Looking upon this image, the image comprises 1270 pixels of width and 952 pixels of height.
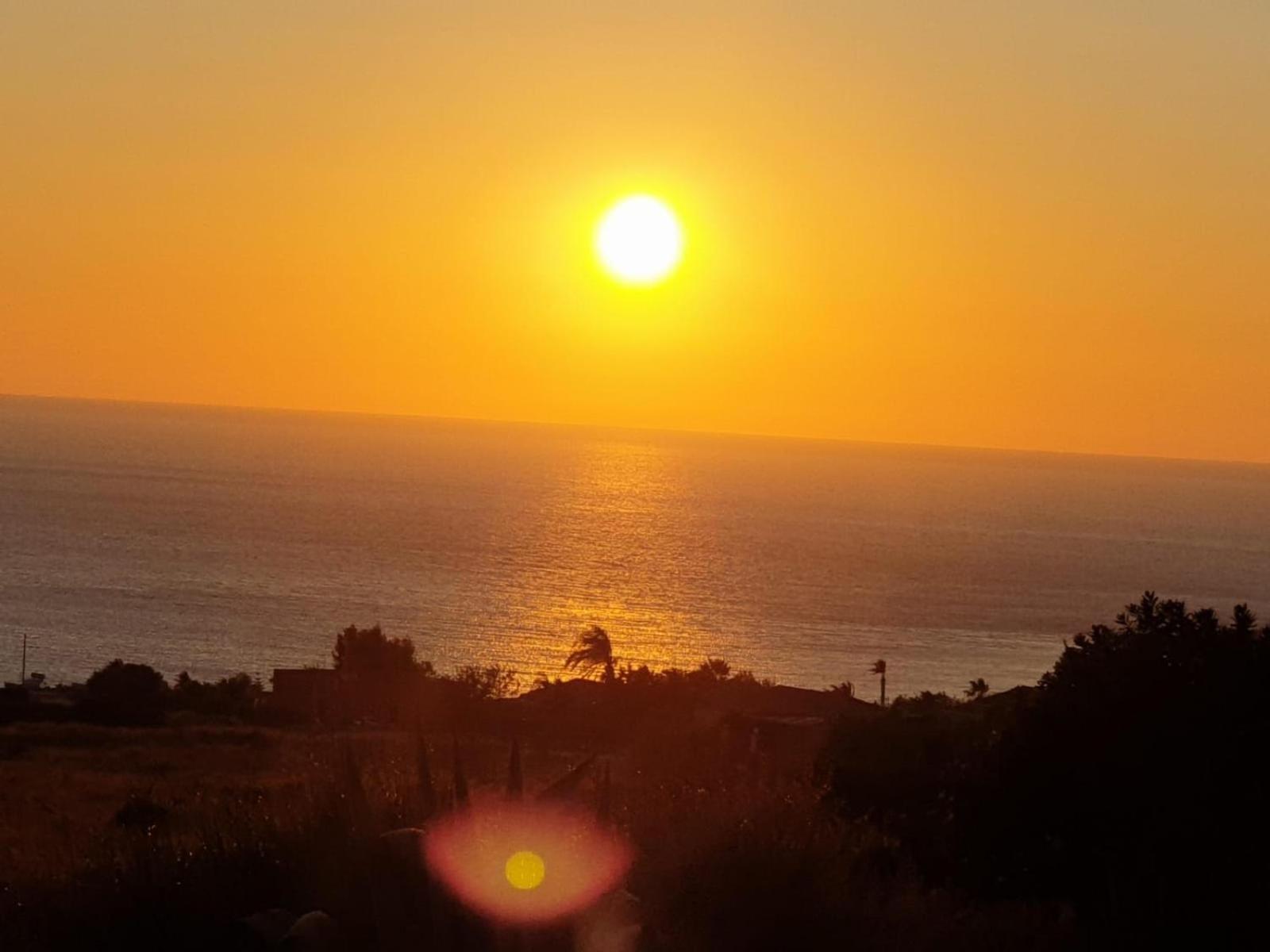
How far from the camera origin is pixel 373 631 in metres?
56.6

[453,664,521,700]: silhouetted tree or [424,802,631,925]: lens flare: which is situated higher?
[453,664,521,700]: silhouetted tree

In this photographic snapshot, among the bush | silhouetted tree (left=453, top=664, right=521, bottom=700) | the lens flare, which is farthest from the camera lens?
silhouetted tree (left=453, top=664, right=521, bottom=700)

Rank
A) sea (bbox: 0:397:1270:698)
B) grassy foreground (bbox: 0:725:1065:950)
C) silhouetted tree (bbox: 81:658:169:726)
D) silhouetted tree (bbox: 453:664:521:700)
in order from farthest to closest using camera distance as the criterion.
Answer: sea (bbox: 0:397:1270:698), silhouetted tree (bbox: 453:664:521:700), silhouetted tree (bbox: 81:658:169:726), grassy foreground (bbox: 0:725:1065:950)

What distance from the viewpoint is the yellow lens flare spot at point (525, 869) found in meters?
7.85

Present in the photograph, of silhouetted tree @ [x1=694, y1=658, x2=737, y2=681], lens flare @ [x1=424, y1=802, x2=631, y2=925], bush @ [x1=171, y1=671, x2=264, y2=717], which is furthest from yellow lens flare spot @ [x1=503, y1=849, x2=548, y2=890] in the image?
silhouetted tree @ [x1=694, y1=658, x2=737, y2=681]

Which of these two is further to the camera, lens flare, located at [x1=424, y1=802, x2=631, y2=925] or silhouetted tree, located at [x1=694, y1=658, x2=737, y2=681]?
silhouetted tree, located at [x1=694, y1=658, x2=737, y2=681]

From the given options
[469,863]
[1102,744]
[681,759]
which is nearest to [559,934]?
[469,863]

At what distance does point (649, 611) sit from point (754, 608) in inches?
298

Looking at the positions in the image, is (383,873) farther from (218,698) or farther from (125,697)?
(125,697)

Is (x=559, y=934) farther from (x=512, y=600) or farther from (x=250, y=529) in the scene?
(x=250, y=529)

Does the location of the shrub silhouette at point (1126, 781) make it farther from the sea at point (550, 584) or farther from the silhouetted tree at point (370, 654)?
the sea at point (550, 584)

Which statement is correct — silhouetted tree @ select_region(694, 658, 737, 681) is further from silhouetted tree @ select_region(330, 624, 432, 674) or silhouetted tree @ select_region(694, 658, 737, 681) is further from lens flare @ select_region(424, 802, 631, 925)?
lens flare @ select_region(424, 802, 631, 925)

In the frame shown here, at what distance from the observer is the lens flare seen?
7668mm

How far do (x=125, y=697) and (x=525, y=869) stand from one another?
4254 cm
